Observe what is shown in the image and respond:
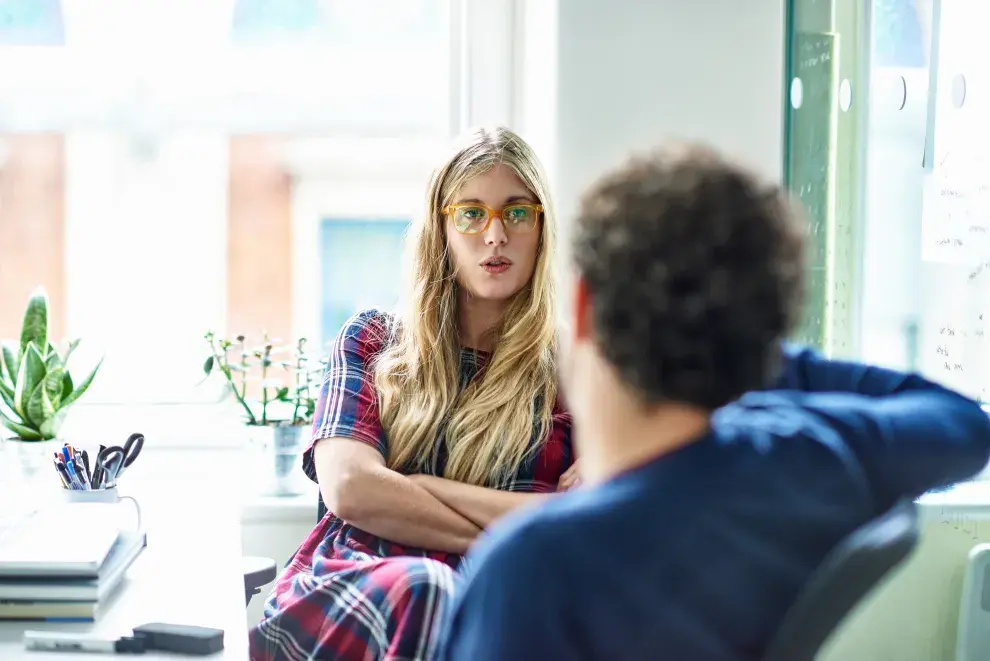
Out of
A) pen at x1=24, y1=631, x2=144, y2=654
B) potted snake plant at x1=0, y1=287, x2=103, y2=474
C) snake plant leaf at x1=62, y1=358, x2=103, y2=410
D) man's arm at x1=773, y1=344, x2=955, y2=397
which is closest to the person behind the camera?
man's arm at x1=773, y1=344, x2=955, y2=397

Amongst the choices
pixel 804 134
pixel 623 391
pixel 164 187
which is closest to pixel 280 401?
pixel 164 187

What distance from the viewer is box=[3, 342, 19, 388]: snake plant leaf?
8.05 feet

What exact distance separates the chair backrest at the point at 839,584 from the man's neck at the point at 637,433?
14cm

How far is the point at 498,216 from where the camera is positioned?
2080 millimetres

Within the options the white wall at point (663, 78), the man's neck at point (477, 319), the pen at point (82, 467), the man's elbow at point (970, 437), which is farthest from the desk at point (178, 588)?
the white wall at point (663, 78)

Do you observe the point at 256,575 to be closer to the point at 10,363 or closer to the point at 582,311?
the point at 10,363

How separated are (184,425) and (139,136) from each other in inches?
28.9

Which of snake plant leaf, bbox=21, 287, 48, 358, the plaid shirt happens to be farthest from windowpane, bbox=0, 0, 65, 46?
the plaid shirt

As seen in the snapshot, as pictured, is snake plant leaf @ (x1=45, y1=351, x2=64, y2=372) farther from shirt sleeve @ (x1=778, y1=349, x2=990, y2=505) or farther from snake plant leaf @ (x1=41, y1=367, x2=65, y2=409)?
shirt sleeve @ (x1=778, y1=349, x2=990, y2=505)

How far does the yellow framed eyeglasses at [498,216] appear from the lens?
208cm

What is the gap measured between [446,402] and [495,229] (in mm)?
328

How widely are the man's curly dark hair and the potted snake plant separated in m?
1.80

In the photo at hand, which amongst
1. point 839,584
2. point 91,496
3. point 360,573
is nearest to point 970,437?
point 839,584

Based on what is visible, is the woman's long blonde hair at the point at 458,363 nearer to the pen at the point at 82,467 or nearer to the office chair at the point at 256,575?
the office chair at the point at 256,575
